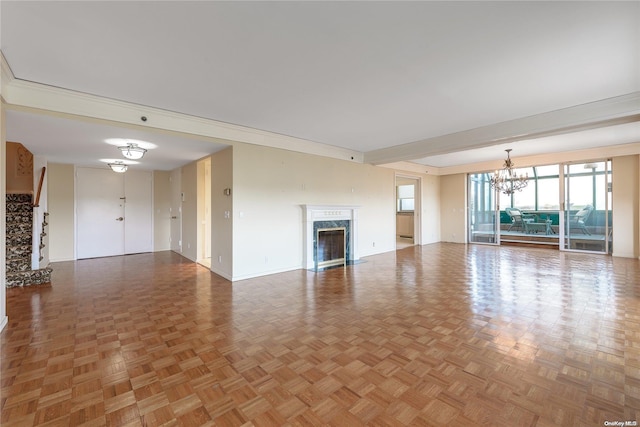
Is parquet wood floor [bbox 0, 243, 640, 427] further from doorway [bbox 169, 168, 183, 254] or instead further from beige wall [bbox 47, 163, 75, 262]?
doorway [bbox 169, 168, 183, 254]

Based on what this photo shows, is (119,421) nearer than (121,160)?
Yes

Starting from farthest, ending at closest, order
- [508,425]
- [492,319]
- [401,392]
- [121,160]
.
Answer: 1. [121,160]
2. [492,319]
3. [401,392]
4. [508,425]

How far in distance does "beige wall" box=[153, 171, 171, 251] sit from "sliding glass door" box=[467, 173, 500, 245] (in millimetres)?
9273

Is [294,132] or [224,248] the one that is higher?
[294,132]

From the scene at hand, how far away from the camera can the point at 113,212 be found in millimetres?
6906

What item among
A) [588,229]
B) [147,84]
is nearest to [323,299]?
[147,84]

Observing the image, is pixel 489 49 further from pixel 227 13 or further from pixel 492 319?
pixel 492 319

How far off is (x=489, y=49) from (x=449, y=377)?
2.65 metres

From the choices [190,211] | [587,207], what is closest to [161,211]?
[190,211]

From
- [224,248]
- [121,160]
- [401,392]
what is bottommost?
[401,392]

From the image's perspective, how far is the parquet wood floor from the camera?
1.59 metres

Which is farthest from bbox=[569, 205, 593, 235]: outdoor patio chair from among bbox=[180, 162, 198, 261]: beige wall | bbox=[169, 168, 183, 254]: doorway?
bbox=[169, 168, 183, 254]: doorway

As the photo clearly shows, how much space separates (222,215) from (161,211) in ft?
12.6

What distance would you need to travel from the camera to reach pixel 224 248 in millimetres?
4758
